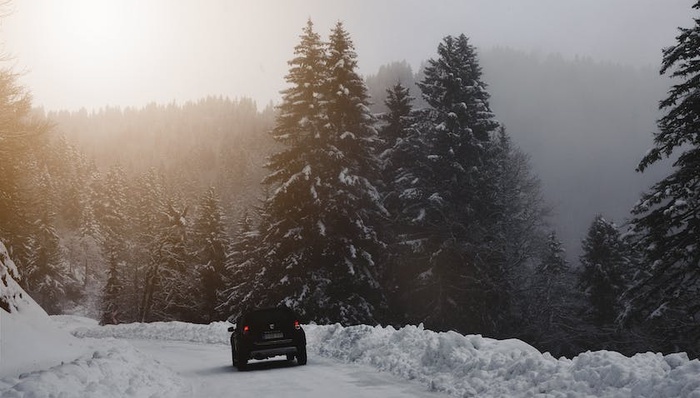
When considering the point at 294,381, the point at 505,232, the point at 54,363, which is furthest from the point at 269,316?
the point at 505,232

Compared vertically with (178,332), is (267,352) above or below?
above

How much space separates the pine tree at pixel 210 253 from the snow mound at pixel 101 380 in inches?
1468

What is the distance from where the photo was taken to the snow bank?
23.8ft

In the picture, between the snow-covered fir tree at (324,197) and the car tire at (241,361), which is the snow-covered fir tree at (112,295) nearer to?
the snow-covered fir tree at (324,197)

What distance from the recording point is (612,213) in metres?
196

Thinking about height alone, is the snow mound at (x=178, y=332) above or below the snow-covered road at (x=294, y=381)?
below

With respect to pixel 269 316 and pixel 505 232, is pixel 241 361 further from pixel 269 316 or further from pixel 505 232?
pixel 505 232

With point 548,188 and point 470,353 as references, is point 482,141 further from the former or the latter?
point 548,188

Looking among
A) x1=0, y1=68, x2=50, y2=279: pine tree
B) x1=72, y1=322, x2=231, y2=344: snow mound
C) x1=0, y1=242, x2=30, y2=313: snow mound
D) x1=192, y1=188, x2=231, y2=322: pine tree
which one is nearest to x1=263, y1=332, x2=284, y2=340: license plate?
x1=0, y1=242, x2=30, y2=313: snow mound

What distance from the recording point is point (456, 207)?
29.4 meters

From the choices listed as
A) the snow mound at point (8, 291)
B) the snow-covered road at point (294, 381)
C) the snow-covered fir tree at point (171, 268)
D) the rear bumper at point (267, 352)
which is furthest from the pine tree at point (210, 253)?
the rear bumper at point (267, 352)

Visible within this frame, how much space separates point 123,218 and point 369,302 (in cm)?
8243

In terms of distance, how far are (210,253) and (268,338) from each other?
3848cm

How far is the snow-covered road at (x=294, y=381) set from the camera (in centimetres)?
995
